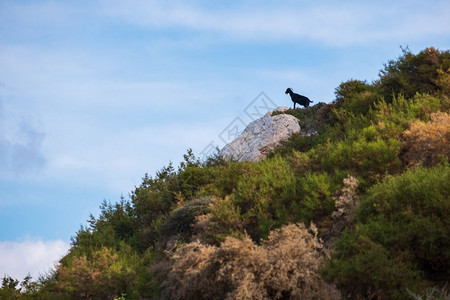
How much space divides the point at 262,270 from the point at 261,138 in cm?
1584

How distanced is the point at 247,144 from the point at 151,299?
550 inches

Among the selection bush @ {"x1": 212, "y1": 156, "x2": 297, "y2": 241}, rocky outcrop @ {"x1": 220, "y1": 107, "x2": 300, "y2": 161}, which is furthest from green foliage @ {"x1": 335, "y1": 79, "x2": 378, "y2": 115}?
bush @ {"x1": 212, "y1": 156, "x2": 297, "y2": 241}

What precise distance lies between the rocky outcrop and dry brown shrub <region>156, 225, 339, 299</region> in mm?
13295

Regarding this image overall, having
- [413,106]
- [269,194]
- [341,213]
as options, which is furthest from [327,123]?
[341,213]

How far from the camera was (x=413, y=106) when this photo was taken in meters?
22.0

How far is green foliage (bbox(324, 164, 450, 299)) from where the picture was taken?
12.9 m

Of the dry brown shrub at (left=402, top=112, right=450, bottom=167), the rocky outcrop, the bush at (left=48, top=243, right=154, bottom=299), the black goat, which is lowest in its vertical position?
the dry brown shrub at (left=402, top=112, right=450, bottom=167)

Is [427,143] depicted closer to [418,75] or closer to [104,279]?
[418,75]

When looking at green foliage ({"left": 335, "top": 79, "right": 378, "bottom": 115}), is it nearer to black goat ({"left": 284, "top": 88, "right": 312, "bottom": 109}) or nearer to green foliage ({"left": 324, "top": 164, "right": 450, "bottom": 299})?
black goat ({"left": 284, "top": 88, "right": 312, "bottom": 109})

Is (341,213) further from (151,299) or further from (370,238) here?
(151,299)

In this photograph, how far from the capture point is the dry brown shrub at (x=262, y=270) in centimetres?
1355

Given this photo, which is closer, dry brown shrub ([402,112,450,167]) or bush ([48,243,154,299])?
dry brown shrub ([402,112,450,167])

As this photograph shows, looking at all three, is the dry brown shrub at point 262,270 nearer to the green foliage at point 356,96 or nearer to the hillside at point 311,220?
the hillside at point 311,220

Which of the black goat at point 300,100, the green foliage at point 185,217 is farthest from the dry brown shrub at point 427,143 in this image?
the black goat at point 300,100
